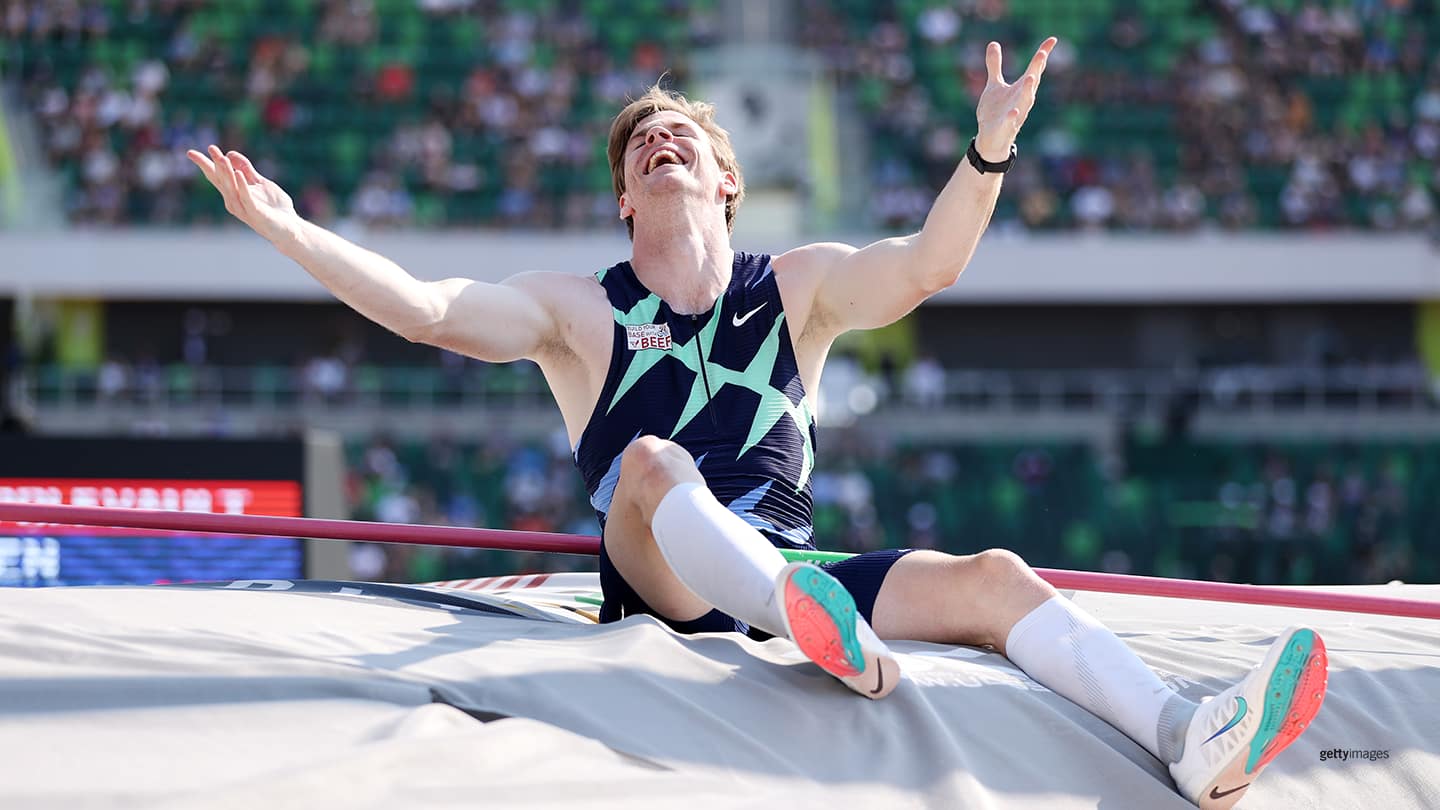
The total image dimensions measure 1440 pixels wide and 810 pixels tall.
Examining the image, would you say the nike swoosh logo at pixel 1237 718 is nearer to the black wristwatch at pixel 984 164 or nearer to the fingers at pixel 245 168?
the black wristwatch at pixel 984 164

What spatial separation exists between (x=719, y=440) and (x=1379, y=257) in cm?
1448

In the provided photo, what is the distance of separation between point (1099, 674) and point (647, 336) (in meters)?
1.04

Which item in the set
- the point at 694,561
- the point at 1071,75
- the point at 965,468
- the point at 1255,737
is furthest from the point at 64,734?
the point at 1071,75

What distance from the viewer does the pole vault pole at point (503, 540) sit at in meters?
2.64

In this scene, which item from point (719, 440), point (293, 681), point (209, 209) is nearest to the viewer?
point (293, 681)

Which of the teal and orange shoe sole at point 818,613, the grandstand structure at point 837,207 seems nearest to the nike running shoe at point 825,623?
the teal and orange shoe sole at point 818,613

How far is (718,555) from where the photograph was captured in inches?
85.6

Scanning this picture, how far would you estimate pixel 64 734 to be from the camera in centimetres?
184

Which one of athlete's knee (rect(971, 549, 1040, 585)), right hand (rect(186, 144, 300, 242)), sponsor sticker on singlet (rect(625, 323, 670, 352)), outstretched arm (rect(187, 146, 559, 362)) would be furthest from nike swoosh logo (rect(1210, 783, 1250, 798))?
right hand (rect(186, 144, 300, 242))

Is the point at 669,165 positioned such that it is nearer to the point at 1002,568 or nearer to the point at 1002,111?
the point at 1002,111

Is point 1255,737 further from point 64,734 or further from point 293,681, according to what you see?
point 64,734

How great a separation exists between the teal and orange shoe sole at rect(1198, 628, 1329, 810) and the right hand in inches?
66.4

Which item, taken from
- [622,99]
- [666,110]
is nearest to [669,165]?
[666,110]

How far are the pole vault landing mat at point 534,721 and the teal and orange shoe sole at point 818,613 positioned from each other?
14cm
